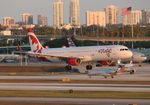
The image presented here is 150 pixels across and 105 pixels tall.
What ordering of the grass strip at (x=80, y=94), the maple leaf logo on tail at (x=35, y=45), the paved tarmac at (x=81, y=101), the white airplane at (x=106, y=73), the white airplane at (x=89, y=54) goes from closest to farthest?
the paved tarmac at (x=81, y=101), the grass strip at (x=80, y=94), the white airplane at (x=106, y=73), the white airplane at (x=89, y=54), the maple leaf logo on tail at (x=35, y=45)

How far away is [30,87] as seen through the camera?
175ft

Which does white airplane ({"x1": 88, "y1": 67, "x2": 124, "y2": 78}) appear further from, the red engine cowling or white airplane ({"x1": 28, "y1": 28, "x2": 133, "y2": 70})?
the red engine cowling

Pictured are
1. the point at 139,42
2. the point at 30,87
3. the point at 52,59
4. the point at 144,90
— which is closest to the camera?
the point at 144,90

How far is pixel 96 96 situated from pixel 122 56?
4673 centimetres

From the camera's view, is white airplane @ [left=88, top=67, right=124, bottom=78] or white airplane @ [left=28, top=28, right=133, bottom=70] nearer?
white airplane @ [left=88, top=67, right=124, bottom=78]

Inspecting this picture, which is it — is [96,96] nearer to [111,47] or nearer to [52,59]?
[111,47]

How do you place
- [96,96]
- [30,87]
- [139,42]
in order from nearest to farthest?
[96,96], [30,87], [139,42]

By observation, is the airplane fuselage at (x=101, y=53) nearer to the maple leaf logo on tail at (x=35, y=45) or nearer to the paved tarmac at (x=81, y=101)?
the maple leaf logo on tail at (x=35, y=45)

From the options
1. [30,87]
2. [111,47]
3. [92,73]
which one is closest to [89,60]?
[111,47]

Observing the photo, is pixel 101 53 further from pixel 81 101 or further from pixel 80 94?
pixel 81 101

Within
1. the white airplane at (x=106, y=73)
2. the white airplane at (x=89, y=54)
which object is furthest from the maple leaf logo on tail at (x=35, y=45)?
the white airplane at (x=106, y=73)

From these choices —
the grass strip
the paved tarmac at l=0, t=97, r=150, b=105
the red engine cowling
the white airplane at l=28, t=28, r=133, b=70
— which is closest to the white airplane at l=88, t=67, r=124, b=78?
the white airplane at l=28, t=28, r=133, b=70

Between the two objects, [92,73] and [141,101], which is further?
[92,73]

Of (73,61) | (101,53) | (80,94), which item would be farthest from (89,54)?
(80,94)
